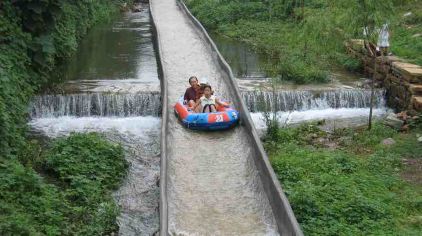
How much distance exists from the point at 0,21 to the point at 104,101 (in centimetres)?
370

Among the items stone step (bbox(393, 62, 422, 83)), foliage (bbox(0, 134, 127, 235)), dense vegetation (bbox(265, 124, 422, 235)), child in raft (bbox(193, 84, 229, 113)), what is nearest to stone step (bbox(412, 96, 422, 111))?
Answer: stone step (bbox(393, 62, 422, 83))

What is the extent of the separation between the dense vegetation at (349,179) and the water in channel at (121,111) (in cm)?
242

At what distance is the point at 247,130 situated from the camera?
10.6 m

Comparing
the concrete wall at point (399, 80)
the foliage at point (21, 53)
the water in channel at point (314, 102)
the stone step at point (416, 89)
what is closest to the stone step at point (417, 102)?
the concrete wall at point (399, 80)

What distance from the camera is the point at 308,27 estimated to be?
50.7ft

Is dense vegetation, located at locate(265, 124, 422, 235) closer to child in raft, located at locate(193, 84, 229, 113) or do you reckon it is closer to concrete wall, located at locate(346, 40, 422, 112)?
child in raft, located at locate(193, 84, 229, 113)

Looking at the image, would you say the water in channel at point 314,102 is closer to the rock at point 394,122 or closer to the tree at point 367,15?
the rock at point 394,122

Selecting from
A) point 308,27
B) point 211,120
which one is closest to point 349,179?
point 211,120

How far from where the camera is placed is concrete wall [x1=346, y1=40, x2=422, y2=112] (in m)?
13.0

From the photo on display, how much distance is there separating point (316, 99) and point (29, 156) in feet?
26.3

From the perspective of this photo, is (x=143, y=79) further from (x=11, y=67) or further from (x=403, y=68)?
(x=403, y=68)

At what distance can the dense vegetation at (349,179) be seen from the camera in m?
7.68

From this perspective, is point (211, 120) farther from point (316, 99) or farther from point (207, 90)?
point (316, 99)

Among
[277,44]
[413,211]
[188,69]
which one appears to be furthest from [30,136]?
[277,44]
